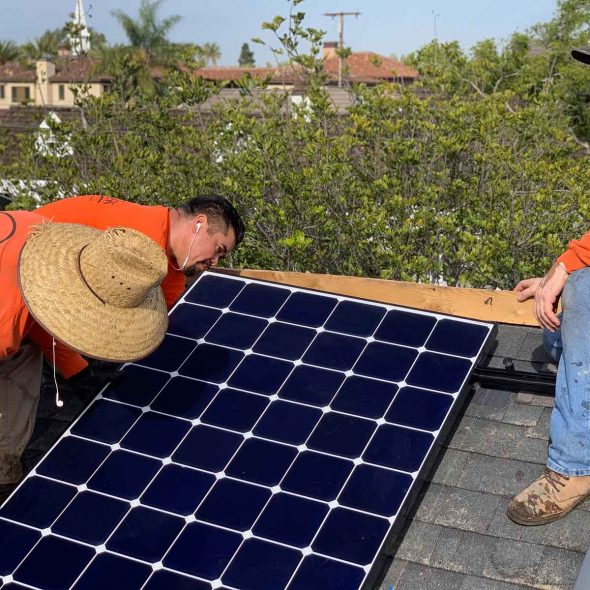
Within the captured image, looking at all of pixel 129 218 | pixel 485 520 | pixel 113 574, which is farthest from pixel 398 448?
pixel 129 218

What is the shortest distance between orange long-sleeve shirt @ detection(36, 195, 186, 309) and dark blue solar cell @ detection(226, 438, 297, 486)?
159 cm

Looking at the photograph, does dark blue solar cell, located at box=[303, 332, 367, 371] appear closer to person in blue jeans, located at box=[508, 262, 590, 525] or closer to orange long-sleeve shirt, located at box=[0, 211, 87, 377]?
person in blue jeans, located at box=[508, 262, 590, 525]

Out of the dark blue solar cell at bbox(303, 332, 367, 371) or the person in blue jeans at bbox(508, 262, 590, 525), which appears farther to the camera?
the dark blue solar cell at bbox(303, 332, 367, 371)

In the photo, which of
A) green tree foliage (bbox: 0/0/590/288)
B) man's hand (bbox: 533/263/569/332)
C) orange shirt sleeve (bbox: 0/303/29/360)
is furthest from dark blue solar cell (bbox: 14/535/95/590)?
green tree foliage (bbox: 0/0/590/288)

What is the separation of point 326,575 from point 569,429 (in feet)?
4.54

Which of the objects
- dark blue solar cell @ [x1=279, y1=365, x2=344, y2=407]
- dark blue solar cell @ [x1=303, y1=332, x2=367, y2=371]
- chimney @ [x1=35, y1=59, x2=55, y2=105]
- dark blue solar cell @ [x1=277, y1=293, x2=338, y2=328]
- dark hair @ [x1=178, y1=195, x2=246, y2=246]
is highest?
dark hair @ [x1=178, y1=195, x2=246, y2=246]

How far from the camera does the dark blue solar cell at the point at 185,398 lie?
499 centimetres

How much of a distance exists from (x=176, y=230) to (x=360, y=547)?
2.76 m

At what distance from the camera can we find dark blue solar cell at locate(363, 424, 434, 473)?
4.46 metres

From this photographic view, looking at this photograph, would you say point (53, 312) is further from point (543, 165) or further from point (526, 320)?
point (543, 165)

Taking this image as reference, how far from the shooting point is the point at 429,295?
6121mm

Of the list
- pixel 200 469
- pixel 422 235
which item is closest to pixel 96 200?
pixel 200 469

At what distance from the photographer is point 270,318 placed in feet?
18.4

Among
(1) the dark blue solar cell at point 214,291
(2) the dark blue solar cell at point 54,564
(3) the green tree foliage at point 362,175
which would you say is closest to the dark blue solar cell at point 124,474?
(2) the dark blue solar cell at point 54,564
